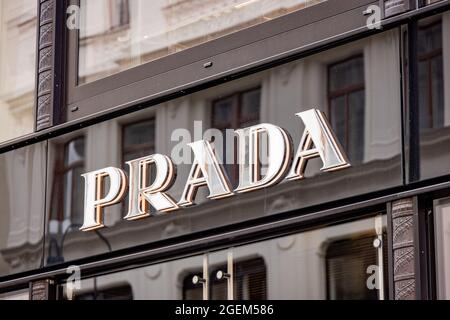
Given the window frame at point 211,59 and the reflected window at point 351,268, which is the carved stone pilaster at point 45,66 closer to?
Result: the window frame at point 211,59

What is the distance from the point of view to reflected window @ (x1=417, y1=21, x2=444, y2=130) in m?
8.61

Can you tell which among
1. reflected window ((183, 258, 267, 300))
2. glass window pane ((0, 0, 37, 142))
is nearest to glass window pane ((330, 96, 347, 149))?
reflected window ((183, 258, 267, 300))

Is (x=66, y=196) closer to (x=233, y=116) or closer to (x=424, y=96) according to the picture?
(x=233, y=116)

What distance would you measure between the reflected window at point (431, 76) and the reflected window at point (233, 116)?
4.07ft

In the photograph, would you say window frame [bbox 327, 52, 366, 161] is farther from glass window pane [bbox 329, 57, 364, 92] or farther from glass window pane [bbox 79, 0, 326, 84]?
glass window pane [bbox 79, 0, 326, 84]

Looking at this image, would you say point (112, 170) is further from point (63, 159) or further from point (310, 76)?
point (310, 76)

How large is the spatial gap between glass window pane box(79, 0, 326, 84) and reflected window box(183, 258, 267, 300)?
1.70 m

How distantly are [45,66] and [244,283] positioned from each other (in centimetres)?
276

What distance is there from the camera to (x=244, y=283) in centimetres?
925

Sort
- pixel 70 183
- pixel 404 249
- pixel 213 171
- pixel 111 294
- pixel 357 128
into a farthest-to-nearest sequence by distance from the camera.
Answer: pixel 70 183 < pixel 111 294 < pixel 213 171 < pixel 357 128 < pixel 404 249

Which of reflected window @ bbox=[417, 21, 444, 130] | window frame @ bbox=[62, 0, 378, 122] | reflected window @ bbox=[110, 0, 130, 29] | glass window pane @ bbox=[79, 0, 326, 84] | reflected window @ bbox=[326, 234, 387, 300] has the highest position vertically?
reflected window @ bbox=[110, 0, 130, 29]

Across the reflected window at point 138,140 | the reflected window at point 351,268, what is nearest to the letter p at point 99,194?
the reflected window at point 138,140

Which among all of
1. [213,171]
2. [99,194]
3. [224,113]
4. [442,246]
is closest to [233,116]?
[224,113]
